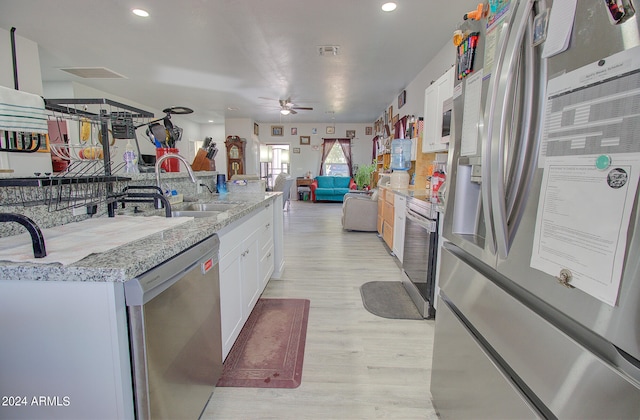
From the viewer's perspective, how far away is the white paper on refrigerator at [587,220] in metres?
0.51

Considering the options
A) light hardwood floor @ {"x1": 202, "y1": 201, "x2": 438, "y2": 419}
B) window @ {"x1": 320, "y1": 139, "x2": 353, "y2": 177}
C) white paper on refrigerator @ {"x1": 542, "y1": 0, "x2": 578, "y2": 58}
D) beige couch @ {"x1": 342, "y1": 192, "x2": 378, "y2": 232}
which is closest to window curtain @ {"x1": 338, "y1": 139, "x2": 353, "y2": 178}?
window @ {"x1": 320, "y1": 139, "x2": 353, "y2": 177}

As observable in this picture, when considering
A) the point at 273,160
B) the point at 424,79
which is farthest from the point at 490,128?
the point at 273,160

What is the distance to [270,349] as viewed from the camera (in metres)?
1.85

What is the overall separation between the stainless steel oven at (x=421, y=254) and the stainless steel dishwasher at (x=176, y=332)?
1.61 meters

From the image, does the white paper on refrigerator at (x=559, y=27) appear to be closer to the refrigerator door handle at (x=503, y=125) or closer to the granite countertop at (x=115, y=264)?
the refrigerator door handle at (x=503, y=125)

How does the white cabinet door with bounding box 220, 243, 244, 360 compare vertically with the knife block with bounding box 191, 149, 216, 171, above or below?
below

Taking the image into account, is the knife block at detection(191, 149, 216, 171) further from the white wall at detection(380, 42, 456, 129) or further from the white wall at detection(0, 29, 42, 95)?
the white wall at detection(380, 42, 456, 129)

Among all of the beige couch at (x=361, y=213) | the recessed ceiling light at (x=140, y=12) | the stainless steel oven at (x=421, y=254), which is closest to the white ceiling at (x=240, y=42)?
the recessed ceiling light at (x=140, y=12)

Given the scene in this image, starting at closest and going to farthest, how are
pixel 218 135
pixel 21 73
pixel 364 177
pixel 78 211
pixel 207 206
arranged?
pixel 78 211 → pixel 207 206 → pixel 21 73 → pixel 364 177 → pixel 218 135

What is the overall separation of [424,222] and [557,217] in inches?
67.2

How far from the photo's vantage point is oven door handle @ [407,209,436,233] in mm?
2207

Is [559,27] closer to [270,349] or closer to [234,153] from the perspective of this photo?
[270,349]

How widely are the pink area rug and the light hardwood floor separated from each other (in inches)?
2.1

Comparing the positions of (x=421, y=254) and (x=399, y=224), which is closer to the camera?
(x=421, y=254)
